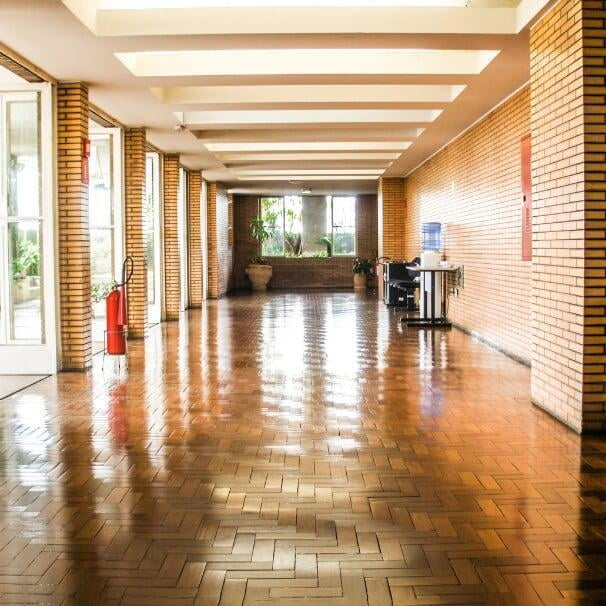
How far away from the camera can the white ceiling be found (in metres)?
6.03

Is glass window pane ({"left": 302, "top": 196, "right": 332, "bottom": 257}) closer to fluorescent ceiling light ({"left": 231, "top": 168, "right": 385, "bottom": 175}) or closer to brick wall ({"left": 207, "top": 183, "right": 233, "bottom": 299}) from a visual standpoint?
brick wall ({"left": 207, "top": 183, "right": 233, "bottom": 299})

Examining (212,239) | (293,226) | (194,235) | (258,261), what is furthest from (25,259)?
(293,226)

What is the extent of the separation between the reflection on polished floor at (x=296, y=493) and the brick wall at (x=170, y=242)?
5777 millimetres

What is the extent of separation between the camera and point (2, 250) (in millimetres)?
7574

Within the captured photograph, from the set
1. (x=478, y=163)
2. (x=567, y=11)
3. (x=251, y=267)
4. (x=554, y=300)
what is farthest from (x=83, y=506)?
(x=251, y=267)

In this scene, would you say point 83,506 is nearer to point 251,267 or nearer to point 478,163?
point 478,163

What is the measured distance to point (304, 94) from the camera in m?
8.74

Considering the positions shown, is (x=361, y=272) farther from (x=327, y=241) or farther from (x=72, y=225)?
(x=72, y=225)

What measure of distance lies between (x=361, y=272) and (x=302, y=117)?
511 inches

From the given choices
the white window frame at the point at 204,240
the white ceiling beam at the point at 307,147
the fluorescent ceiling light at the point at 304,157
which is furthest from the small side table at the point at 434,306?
the white window frame at the point at 204,240

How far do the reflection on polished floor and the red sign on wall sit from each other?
1541 millimetres

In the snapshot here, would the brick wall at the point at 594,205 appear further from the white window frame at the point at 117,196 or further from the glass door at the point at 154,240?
the glass door at the point at 154,240

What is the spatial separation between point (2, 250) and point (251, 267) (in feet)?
52.4

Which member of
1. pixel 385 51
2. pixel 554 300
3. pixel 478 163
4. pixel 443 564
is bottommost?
pixel 443 564
